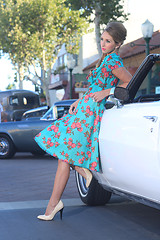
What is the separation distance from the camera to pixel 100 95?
4688 mm

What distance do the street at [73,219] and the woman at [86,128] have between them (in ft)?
0.92

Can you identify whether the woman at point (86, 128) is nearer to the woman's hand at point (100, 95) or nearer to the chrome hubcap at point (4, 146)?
the woman's hand at point (100, 95)

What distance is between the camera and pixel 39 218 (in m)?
4.83

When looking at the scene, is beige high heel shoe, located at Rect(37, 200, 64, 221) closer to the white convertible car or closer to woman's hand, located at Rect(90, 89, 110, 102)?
the white convertible car

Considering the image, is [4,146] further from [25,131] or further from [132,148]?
[132,148]

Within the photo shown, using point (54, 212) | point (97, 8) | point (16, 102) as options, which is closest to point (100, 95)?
point (54, 212)

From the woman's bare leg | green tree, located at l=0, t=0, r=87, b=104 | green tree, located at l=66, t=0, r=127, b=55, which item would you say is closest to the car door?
the woman's bare leg

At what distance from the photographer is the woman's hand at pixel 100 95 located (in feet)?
15.4

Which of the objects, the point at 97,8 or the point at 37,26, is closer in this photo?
the point at 97,8

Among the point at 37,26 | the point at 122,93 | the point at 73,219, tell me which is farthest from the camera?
the point at 37,26

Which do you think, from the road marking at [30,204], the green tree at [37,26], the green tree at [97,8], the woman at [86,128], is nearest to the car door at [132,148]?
the woman at [86,128]

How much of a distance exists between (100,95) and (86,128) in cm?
34

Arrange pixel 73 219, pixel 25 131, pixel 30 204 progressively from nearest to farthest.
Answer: pixel 73 219
pixel 30 204
pixel 25 131

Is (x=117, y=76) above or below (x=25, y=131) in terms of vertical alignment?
above
